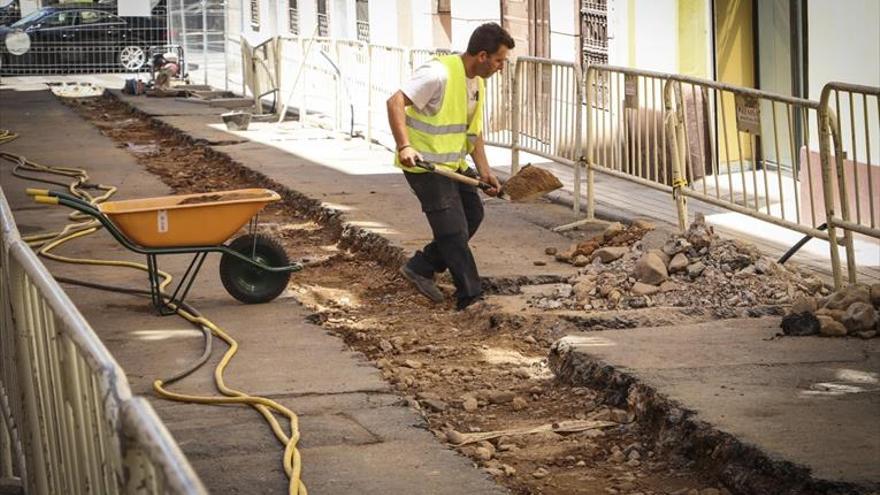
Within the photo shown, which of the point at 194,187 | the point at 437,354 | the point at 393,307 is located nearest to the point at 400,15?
the point at 194,187

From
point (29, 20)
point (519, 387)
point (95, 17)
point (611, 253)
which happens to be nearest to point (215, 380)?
point (519, 387)

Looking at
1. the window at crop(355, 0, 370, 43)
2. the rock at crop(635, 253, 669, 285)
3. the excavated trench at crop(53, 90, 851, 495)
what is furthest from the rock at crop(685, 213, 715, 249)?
the window at crop(355, 0, 370, 43)

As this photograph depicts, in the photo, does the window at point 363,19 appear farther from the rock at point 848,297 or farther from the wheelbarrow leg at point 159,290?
the rock at point 848,297

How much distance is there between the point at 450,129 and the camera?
32.3 ft

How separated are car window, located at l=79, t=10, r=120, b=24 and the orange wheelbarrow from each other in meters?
30.4

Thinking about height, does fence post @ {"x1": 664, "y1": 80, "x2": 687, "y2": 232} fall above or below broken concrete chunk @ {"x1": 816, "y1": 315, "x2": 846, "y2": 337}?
above

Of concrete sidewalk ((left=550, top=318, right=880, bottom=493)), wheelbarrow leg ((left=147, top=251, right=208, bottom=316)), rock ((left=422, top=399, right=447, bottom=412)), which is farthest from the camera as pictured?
wheelbarrow leg ((left=147, top=251, right=208, bottom=316))

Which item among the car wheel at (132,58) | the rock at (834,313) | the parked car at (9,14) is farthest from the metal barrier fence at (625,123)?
the parked car at (9,14)

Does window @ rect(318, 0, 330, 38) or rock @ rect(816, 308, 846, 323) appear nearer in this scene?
rock @ rect(816, 308, 846, 323)

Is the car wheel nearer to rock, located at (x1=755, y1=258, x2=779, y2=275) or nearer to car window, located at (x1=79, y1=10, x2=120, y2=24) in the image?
car window, located at (x1=79, y1=10, x2=120, y2=24)

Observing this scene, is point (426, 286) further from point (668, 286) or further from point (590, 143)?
point (590, 143)

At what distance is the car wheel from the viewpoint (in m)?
39.6

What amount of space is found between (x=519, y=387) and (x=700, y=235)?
7.96 ft

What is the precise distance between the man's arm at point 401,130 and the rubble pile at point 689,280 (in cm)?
121
